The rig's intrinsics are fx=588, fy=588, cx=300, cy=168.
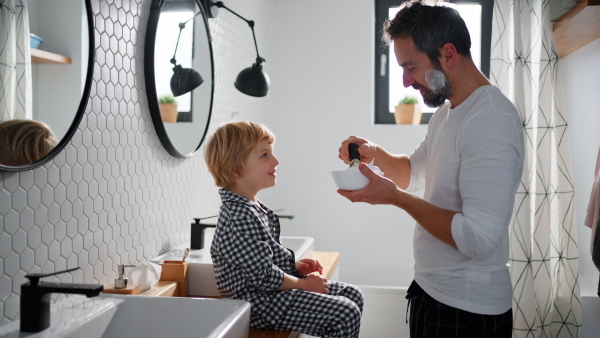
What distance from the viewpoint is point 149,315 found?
1405 mm

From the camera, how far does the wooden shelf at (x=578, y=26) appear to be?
8.70ft

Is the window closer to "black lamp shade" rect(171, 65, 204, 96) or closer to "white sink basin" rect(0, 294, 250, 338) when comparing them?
"black lamp shade" rect(171, 65, 204, 96)

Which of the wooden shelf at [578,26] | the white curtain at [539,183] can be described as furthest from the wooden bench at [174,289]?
the wooden shelf at [578,26]

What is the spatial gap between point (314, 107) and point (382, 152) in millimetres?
2203

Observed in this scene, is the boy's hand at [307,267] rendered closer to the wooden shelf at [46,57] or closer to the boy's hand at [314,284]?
the boy's hand at [314,284]

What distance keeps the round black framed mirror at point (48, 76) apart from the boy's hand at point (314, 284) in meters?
0.79

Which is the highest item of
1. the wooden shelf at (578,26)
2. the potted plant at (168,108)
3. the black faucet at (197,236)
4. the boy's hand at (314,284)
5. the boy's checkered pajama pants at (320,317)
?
the wooden shelf at (578,26)

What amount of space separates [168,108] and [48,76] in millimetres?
728

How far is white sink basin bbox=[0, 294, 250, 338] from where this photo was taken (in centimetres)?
132

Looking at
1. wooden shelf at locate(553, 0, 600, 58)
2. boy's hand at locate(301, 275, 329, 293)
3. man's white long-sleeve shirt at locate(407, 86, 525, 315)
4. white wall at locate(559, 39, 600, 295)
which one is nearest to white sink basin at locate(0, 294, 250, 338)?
boy's hand at locate(301, 275, 329, 293)

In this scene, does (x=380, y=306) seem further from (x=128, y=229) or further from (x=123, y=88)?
(x=123, y=88)

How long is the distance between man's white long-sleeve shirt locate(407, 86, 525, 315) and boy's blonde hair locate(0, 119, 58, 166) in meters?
0.99

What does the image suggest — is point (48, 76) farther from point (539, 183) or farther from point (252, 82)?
point (539, 183)

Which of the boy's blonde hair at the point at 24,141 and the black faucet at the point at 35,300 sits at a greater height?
the boy's blonde hair at the point at 24,141
